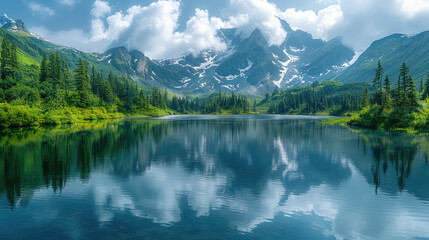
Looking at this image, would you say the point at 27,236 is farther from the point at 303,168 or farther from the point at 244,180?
the point at 303,168

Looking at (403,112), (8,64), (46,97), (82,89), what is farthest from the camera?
(82,89)

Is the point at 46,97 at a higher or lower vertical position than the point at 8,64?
lower

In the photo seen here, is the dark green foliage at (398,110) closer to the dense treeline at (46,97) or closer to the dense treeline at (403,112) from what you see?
the dense treeline at (403,112)

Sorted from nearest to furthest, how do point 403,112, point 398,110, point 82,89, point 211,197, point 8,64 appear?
point 211,197, point 403,112, point 398,110, point 8,64, point 82,89

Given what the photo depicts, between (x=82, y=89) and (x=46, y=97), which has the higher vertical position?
(x=82, y=89)

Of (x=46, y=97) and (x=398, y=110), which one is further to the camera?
(x=46, y=97)

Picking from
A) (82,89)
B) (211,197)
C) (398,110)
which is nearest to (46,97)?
(82,89)

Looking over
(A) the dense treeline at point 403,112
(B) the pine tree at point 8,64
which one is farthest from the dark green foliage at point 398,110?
(B) the pine tree at point 8,64

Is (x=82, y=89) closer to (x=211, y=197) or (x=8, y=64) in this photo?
(x=8, y=64)

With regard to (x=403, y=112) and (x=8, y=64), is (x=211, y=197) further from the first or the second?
(x=8, y=64)

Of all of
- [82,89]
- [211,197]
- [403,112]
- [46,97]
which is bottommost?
[211,197]

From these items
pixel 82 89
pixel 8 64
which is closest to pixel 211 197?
pixel 82 89

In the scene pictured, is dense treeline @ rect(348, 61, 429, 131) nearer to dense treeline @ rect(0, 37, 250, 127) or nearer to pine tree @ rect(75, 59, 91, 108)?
dense treeline @ rect(0, 37, 250, 127)

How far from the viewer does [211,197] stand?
18406mm
